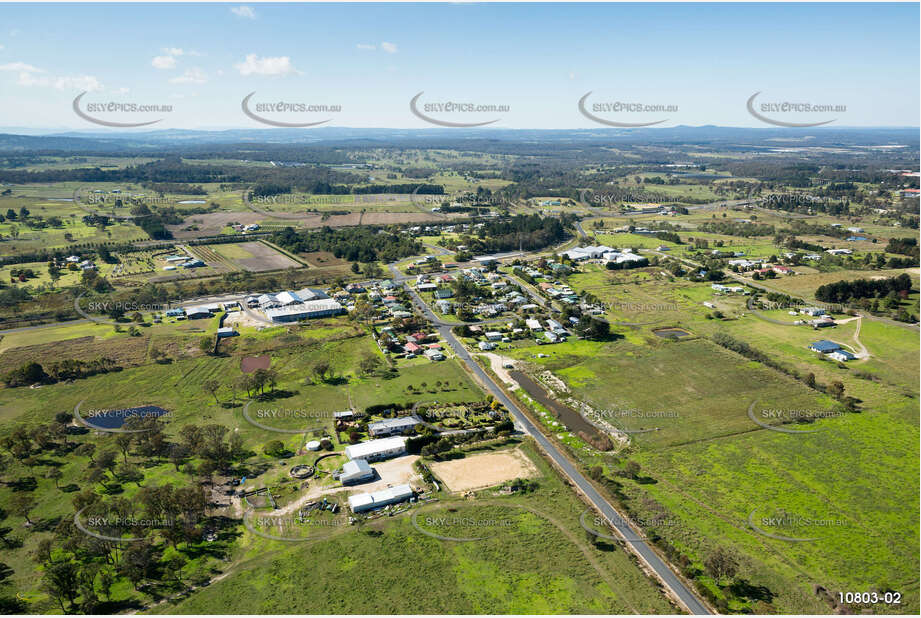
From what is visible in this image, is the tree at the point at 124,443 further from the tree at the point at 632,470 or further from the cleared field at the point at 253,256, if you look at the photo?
the cleared field at the point at 253,256

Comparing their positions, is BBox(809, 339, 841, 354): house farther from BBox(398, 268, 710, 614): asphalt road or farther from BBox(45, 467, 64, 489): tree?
BBox(45, 467, 64, 489): tree


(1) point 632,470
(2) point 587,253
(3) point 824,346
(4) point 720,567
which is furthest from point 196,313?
(3) point 824,346

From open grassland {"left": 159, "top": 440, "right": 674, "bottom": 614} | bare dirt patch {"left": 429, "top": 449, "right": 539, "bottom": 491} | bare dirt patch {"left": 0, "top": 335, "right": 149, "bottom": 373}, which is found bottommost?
open grassland {"left": 159, "top": 440, "right": 674, "bottom": 614}

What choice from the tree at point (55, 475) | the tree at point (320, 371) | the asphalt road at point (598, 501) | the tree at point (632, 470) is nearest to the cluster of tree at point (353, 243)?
the asphalt road at point (598, 501)

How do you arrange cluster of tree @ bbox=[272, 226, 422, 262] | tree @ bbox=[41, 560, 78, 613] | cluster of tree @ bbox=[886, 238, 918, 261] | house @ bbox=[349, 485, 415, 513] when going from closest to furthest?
tree @ bbox=[41, 560, 78, 613], house @ bbox=[349, 485, 415, 513], cluster of tree @ bbox=[886, 238, 918, 261], cluster of tree @ bbox=[272, 226, 422, 262]

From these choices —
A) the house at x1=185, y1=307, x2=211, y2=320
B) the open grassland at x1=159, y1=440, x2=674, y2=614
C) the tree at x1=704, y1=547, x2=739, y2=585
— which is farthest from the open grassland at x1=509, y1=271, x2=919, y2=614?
the house at x1=185, y1=307, x2=211, y2=320

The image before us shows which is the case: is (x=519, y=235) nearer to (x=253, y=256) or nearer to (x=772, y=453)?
(x=253, y=256)

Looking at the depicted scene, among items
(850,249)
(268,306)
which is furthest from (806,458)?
(850,249)
